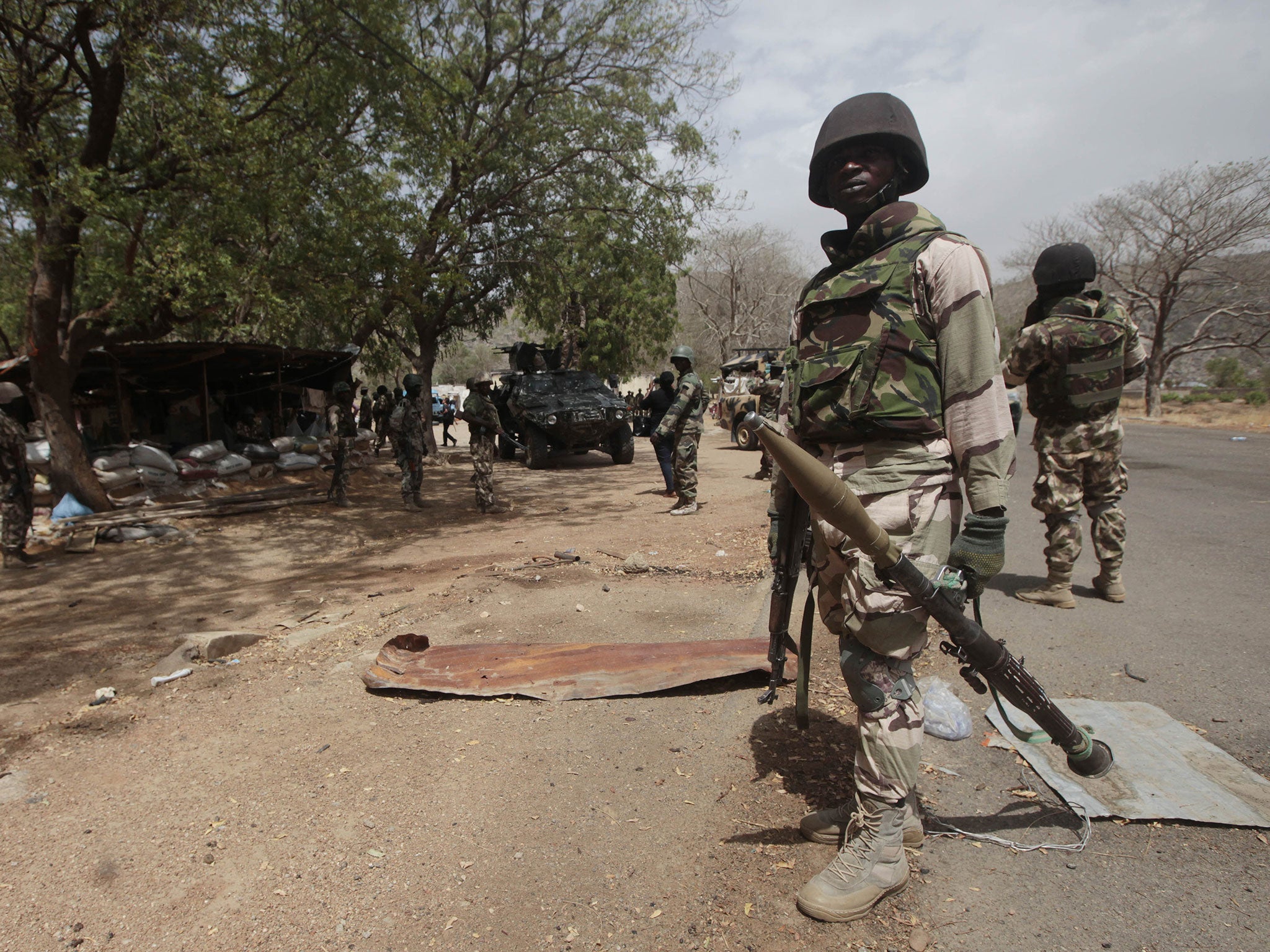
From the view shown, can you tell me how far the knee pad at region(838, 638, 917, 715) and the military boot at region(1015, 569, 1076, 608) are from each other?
8.72 ft

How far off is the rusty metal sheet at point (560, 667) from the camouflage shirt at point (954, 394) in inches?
56.8

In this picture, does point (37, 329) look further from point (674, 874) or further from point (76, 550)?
point (674, 874)

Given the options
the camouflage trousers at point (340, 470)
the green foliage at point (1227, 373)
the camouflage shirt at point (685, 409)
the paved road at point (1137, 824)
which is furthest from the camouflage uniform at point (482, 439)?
the green foliage at point (1227, 373)

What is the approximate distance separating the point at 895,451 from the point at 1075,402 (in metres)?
2.74

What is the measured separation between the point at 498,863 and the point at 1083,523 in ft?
19.2

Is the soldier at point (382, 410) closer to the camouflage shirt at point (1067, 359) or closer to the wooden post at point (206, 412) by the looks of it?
the wooden post at point (206, 412)

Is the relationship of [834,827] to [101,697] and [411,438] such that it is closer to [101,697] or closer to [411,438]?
[101,697]

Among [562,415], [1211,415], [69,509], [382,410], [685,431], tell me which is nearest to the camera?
[685,431]

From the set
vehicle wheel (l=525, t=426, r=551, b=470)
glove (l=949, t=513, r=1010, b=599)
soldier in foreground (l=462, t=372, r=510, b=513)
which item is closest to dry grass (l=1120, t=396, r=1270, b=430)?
vehicle wheel (l=525, t=426, r=551, b=470)

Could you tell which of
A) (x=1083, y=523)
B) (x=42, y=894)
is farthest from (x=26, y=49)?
(x=1083, y=523)

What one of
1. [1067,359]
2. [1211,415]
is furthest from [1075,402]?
[1211,415]

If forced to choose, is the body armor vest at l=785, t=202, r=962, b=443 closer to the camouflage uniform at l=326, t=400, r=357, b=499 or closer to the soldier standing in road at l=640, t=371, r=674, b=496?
the soldier standing in road at l=640, t=371, r=674, b=496

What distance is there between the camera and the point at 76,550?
289 inches

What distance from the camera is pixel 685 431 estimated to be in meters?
8.19
